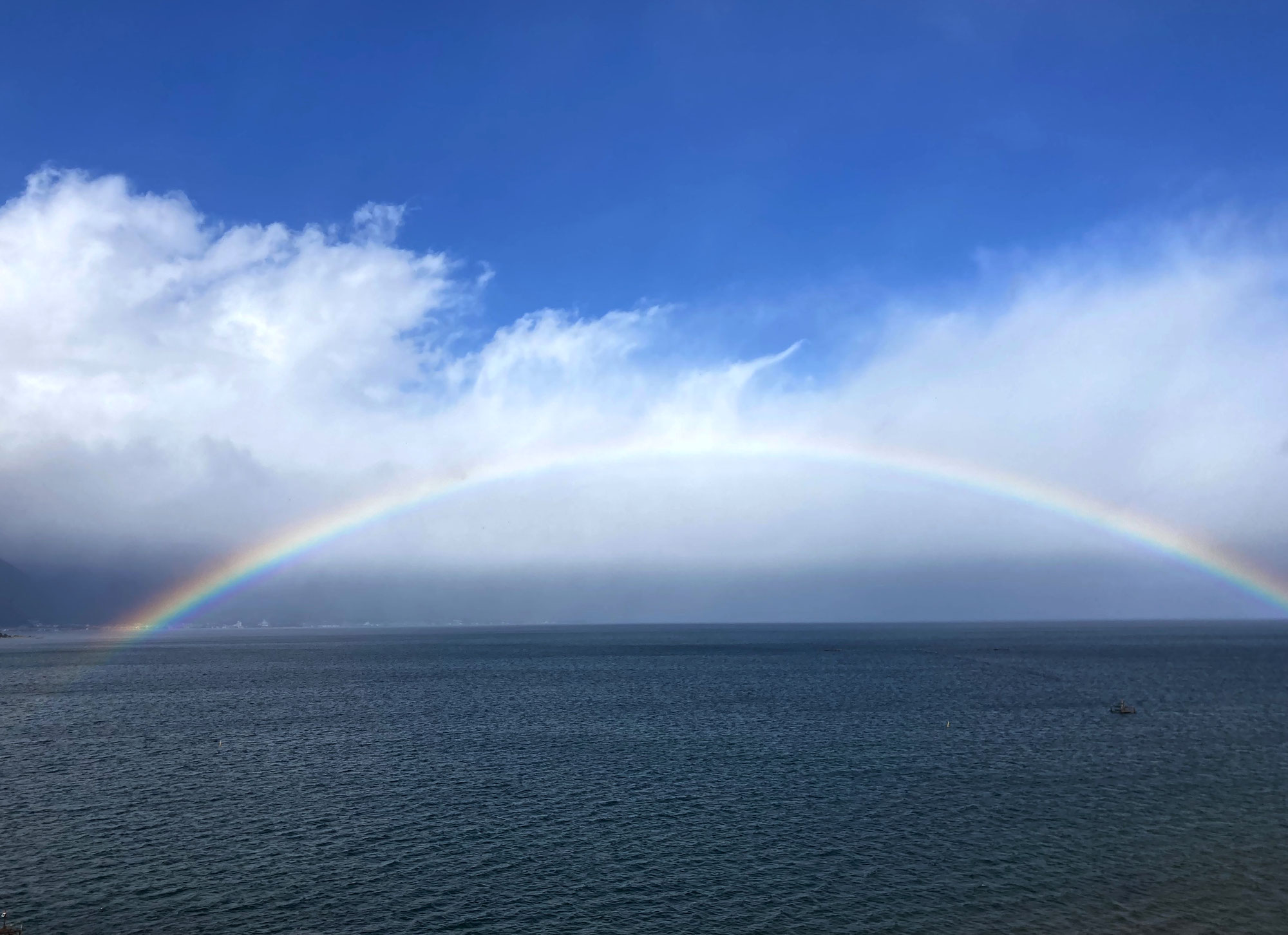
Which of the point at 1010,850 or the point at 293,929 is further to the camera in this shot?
the point at 1010,850

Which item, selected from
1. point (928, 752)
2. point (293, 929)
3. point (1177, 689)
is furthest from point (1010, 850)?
point (1177, 689)

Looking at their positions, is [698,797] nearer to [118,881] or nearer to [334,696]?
[118,881]

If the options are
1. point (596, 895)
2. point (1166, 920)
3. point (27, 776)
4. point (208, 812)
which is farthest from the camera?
point (27, 776)

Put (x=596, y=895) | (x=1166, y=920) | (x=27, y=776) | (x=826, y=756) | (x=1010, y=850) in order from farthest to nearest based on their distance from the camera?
(x=826, y=756)
(x=27, y=776)
(x=1010, y=850)
(x=596, y=895)
(x=1166, y=920)

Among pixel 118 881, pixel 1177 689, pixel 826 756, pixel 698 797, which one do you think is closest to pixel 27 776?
pixel 118 881

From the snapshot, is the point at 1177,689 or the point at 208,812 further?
the point at 1177,689

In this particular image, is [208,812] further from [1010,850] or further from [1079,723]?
[1079,723]
